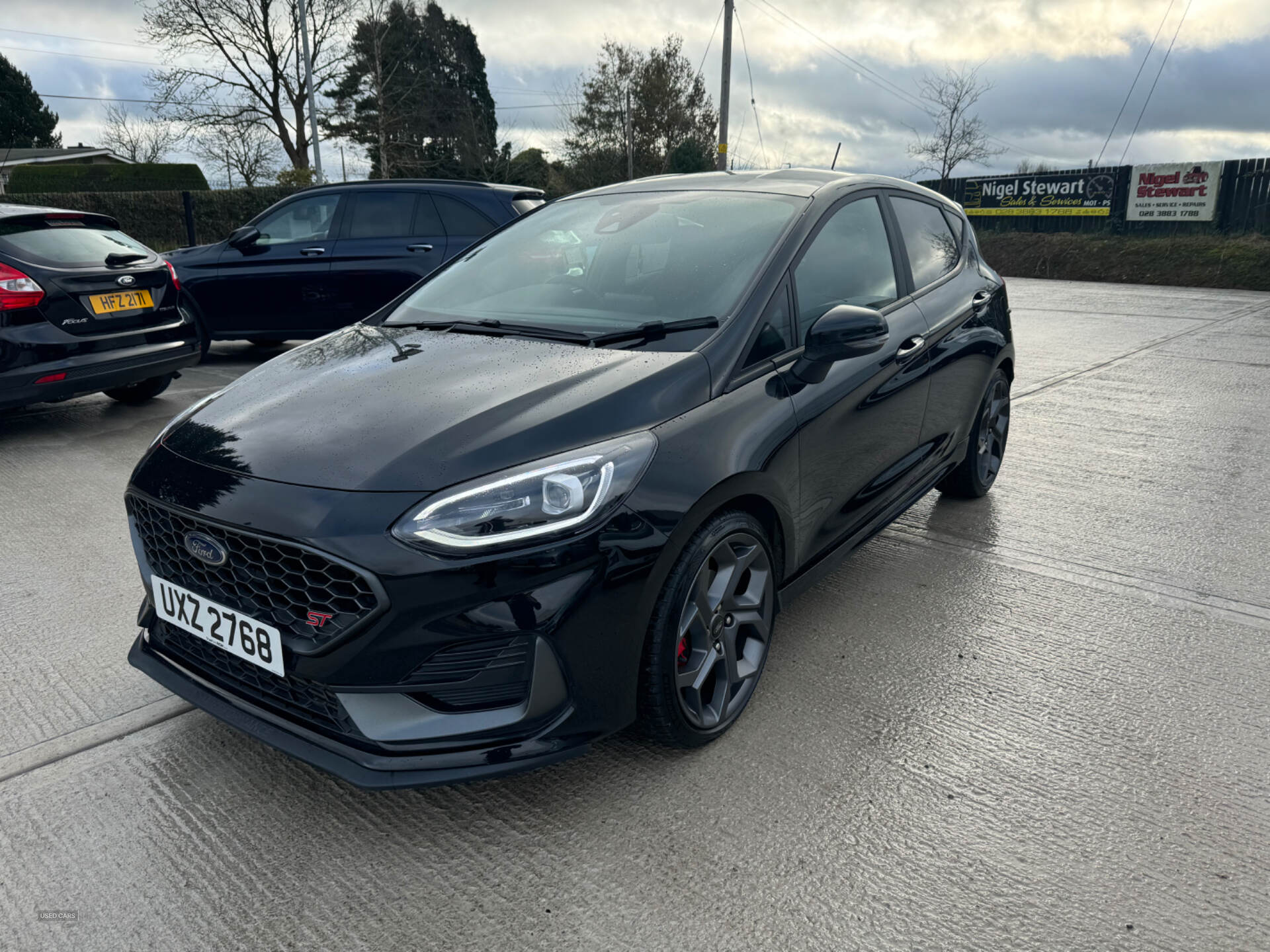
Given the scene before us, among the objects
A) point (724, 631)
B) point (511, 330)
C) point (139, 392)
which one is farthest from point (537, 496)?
point (139, 392)

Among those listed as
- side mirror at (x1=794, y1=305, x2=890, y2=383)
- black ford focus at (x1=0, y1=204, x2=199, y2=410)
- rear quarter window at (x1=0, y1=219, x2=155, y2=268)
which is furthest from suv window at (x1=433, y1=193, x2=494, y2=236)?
side mirror at (x1=794, y1=305, x2=890, y2=383)

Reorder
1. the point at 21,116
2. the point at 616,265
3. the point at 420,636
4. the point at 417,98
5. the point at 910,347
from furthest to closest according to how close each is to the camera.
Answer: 1. the point at 21,116
2. the point at 417,98
3. the point at 910,347
4. the point at 616,265
5. the point at 420,636

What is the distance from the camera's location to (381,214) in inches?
312

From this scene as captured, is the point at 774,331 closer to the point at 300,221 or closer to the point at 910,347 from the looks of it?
the point at 910,347

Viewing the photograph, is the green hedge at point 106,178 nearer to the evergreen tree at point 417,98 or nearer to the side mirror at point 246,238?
the evergreen tree at point 417,98

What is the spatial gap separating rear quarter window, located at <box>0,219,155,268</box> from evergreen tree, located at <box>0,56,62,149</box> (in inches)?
2061

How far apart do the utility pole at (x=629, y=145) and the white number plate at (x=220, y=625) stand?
36050mm

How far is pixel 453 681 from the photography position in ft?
6.56

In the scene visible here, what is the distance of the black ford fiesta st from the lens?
6.52ft

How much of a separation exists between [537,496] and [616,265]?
1.39 metres

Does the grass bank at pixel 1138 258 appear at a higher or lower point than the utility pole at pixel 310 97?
lower

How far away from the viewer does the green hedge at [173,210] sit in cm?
2259

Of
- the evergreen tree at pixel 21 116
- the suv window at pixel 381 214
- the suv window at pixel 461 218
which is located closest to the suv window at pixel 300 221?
the suv window at pixel 381 214

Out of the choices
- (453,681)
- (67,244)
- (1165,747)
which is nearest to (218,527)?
(453,681)
